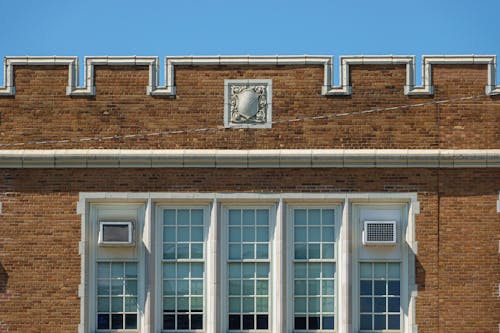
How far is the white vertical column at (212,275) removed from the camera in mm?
19328

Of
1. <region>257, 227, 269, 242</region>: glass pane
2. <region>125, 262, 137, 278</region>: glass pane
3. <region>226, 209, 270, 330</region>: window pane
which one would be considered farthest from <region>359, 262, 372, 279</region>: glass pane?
<region>125, 262, 137, 278</region>: glass pane

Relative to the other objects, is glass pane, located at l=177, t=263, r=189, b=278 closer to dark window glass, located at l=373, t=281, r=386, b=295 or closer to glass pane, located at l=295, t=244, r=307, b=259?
glass pane, located at l=295, t=244, r=307, b=259

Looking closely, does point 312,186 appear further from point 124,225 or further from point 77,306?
point 77,306

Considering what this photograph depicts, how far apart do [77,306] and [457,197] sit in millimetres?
7104

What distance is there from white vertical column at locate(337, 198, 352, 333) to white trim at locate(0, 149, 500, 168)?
87cm

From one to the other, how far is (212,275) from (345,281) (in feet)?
7.85

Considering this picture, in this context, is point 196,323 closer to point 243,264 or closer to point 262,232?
point 243,264

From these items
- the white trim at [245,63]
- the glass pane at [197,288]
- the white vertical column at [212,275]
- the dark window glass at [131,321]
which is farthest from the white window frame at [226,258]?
the white trim at [245,63]

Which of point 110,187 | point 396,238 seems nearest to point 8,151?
point 110,187

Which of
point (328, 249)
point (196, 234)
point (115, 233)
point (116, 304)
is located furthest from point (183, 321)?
point (328, 249)

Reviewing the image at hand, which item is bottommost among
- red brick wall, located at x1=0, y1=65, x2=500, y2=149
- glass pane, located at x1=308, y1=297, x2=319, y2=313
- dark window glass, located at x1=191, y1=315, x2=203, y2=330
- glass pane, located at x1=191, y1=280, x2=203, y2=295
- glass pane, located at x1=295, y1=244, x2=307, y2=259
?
dark window glass, located at x1=191, y1=315, x2=203, y2=330

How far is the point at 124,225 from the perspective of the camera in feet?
63.5

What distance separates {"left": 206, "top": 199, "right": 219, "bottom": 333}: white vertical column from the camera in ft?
63.4

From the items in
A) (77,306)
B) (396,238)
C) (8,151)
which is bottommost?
(77,306)
